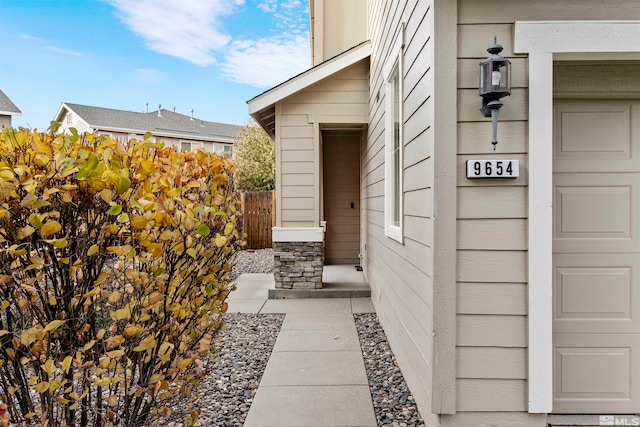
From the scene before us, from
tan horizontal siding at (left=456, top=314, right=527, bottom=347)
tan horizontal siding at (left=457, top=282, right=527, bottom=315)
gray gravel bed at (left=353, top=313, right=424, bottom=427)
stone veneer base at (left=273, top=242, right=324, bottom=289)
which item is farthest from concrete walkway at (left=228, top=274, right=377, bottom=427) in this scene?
tan horizontal siding at (left=457, top=282, right=527, bottom=315)

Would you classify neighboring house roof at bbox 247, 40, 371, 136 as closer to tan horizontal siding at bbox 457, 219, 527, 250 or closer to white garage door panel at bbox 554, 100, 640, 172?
white garage door panel at bbox 554, 100, 640, 172

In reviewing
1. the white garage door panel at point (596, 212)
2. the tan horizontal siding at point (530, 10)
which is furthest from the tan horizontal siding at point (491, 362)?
the tan horizontal siding at point (530, 10)

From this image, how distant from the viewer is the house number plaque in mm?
2270

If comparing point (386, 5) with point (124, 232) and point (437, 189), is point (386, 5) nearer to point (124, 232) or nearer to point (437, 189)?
point (437, 189)

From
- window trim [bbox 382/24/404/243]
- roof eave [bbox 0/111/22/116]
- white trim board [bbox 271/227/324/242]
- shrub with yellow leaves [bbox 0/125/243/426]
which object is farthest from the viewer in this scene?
roof eave [bbox 0/111/22/116]

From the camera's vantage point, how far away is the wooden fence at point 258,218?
12.2m

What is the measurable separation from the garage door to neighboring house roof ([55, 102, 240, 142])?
19.6 m

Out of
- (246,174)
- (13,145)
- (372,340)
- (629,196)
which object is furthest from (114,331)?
(246,174)

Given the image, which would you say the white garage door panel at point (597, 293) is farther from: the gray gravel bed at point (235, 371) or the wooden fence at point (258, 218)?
the wooden fence at point (258, 218)

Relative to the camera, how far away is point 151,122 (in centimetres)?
2239

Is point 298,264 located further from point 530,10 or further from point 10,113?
point 10,113

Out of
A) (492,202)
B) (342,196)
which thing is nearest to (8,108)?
(342,196)

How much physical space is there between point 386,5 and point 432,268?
3153mm
